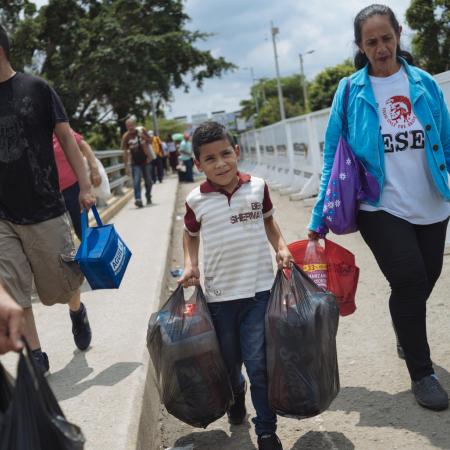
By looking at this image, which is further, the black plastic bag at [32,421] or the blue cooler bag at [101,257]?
the blue cooler bag at [101,257]

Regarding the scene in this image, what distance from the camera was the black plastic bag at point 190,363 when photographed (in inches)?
125

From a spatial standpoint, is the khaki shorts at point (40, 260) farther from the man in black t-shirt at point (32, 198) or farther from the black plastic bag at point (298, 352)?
the black plastic bag at point (298, 352)

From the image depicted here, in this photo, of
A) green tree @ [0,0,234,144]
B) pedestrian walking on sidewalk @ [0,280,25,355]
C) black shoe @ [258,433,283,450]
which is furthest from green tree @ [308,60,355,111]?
pedestrian walking on sidewalk @ [0,280,25,355]

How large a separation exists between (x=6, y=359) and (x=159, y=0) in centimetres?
3503

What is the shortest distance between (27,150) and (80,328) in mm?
1354

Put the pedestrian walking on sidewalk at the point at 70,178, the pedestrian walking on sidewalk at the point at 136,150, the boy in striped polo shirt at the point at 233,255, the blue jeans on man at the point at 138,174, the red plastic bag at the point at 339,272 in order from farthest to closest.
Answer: the blue jeans on man at the point at 138,174 < the pedestrian walking on sidewalk at the point at 136,150 < the pedestrian walking on sidewalk at the point at 70,178 < the red plastic bag at the point at 339,272 < the boy in striped polo shirt at the point at 233,255

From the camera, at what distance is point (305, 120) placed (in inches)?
504

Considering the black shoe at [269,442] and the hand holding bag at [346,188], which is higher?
the hand holding bag at [346,188]

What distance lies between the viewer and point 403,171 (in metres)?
3.51

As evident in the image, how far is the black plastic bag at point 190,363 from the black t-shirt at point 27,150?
1118 mm

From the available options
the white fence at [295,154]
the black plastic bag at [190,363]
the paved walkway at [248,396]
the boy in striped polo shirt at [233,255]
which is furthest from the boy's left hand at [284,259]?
the white fence at [295,154]

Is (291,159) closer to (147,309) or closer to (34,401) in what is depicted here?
(147,309)

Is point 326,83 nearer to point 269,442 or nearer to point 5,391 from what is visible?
point 269,442

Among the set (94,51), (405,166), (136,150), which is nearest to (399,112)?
(405,166)
